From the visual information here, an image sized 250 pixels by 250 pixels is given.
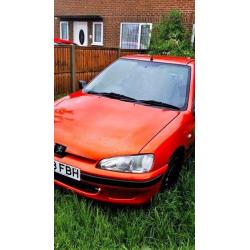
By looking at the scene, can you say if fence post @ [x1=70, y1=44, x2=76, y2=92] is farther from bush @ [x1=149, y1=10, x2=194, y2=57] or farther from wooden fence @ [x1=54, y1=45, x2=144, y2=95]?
bush @ [x1=149, y1=10, x2=194, y2=57]

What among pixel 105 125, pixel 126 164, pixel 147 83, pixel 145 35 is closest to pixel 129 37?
pixel 145 35

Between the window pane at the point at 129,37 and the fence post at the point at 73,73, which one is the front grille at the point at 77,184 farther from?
the fence post at the point at 73,73

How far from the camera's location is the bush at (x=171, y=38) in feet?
6.91

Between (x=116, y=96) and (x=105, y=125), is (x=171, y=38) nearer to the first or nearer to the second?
(x=116, y=96)

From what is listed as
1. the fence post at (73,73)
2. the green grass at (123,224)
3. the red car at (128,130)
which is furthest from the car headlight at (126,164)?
the fence post at (73,73)

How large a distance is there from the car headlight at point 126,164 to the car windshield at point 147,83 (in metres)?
0.64

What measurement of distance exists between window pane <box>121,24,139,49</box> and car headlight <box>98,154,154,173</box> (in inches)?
37.0

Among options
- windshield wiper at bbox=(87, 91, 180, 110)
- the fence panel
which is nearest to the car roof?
windshield wiper at bbox=(87, 91, 180, 110)

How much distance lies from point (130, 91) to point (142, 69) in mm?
264

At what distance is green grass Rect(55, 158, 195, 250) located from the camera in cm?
173

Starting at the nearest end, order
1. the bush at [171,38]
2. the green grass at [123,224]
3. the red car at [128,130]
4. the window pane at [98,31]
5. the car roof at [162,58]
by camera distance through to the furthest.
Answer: the green grass at [123,224] < the red car at [128,130] < the bush at [171,38] < the window pane at [98,31] < the car roof at [162,58]

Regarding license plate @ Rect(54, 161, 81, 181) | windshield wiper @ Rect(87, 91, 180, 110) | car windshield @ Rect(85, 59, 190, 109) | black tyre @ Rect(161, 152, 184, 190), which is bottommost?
black tyre @ Rect(161, 152, 184, 190)
